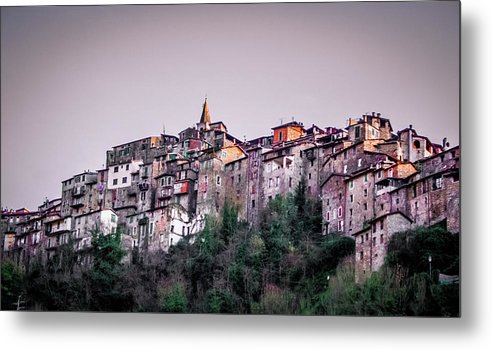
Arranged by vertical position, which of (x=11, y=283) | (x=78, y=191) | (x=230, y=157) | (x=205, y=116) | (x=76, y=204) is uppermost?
(x=205, y=116)

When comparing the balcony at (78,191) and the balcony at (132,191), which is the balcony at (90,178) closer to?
the balcony at (78,191)

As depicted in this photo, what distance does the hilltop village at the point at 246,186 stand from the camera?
6.46m

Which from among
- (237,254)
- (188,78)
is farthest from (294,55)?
(237,254)

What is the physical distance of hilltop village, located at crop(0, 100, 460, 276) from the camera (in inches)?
255

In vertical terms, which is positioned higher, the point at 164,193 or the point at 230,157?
the point at 230,157

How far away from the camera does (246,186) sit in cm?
679

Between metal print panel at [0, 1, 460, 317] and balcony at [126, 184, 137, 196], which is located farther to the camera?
balcony at [126, 184, 137, 196]

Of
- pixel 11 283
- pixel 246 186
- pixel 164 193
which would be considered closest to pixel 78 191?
pixel 164 193

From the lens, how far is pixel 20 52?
6.97 metres

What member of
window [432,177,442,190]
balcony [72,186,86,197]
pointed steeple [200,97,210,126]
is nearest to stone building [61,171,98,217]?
balcony [72,186,86,197]

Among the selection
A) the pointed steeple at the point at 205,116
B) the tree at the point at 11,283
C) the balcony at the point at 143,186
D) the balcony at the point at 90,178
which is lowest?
the tree at the point at 11,283

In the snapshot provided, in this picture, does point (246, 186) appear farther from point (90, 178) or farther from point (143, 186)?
point (90, 178)

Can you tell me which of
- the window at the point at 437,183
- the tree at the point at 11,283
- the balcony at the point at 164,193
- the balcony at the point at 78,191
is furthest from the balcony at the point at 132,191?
the window at the point at 437,183

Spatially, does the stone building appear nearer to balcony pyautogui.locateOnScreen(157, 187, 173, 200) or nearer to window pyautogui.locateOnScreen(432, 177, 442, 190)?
balcony pyautogui.locateOnScreen(157, 187, 173, 200)
